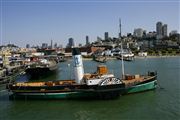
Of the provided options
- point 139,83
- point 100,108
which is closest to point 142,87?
point 139,83

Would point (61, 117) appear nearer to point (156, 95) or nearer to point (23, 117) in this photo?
point (23, 117)

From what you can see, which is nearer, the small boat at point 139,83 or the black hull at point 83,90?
the black hull at point 83,90

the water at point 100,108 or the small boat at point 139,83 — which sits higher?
the small boat at point 139,83

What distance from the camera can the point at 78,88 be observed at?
103ft

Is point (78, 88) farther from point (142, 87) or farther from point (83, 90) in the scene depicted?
point (142, 87)

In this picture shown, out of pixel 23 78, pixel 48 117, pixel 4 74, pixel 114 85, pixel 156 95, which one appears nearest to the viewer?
pixel 48 117

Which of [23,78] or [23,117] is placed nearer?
[23,117]

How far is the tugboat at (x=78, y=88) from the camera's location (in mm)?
30875

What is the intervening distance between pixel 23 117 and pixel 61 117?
322 cm

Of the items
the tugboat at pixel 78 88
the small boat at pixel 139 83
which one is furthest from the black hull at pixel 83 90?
the small boat at pixel 139 83

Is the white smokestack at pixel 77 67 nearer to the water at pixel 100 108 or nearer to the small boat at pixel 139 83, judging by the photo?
the water at pixel 100 108

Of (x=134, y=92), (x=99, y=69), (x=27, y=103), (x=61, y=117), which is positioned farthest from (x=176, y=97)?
(x=27, y=103)

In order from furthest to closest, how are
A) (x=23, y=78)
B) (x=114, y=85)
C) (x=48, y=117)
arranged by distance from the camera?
(x=23, y=78)
(x=114, y=85)
(x=48, y=117)

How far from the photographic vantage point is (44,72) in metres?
58.3
